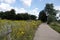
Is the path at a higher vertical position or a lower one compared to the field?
lower

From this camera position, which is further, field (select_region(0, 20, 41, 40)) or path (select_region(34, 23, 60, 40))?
path (select_region(34, 23, 60, 40))

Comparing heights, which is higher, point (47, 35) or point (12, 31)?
point (12, 31)

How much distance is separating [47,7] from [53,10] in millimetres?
4242

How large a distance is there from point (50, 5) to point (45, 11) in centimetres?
474

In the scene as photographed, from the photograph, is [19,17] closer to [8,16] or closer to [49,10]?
[8,16]

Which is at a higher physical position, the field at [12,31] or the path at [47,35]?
the field at [12,31]

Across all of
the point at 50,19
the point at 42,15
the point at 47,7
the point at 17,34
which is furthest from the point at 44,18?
the point at 17,34

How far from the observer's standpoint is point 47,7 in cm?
8775

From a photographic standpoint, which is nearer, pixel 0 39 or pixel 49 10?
pixel 0 39

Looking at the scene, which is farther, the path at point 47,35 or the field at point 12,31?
the path at point 47,35

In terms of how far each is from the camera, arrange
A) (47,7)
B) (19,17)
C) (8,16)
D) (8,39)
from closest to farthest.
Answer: (8,39), (8,16), (19,17), (47,7)

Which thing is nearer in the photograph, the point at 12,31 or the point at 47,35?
the point at 12,31

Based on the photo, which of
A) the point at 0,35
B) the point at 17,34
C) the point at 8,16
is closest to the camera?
the point at 0,35

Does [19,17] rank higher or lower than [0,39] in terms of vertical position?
lower
